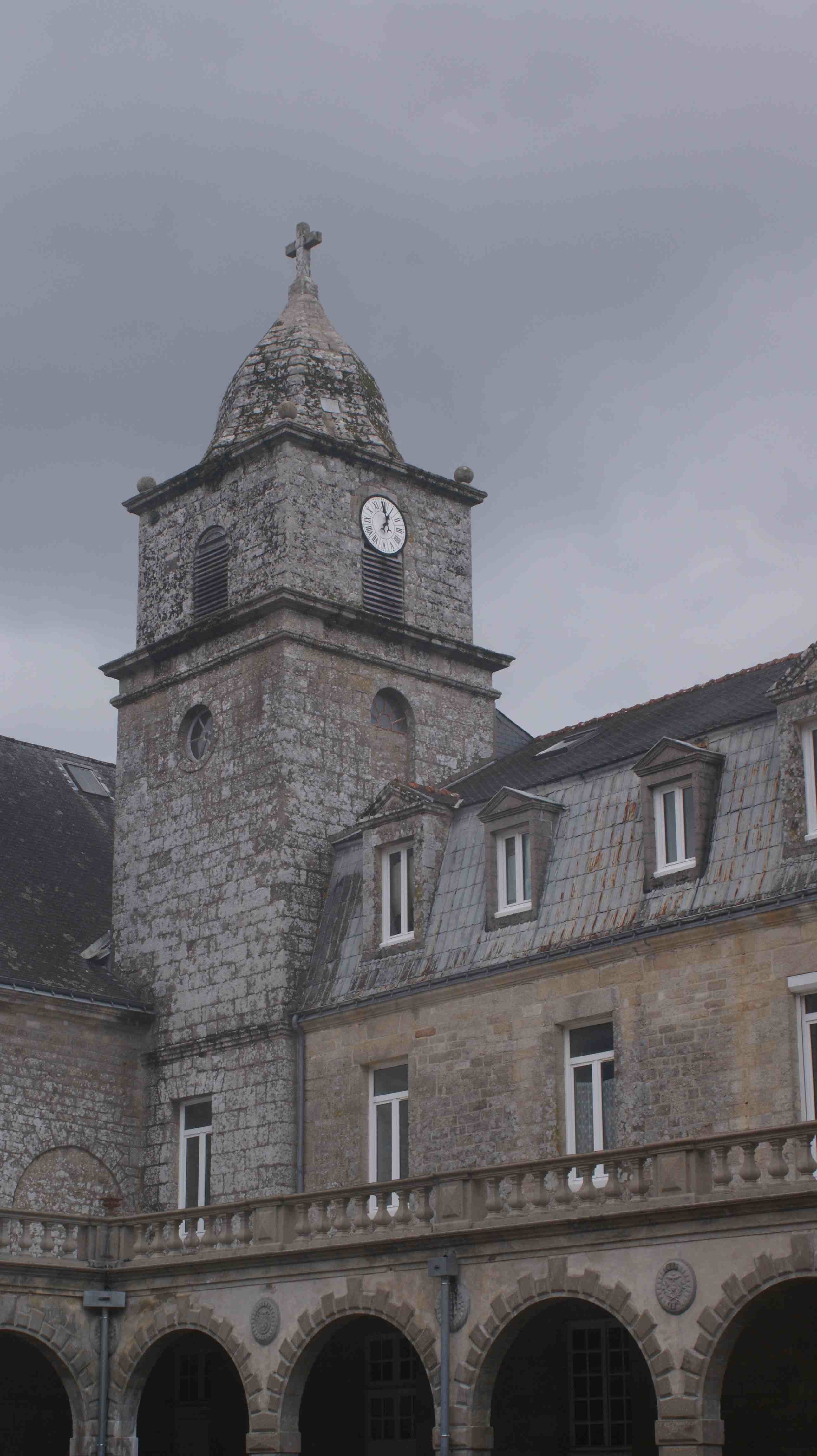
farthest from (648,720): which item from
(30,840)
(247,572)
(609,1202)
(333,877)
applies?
(30,840)

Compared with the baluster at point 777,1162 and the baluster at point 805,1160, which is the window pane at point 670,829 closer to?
the baluster at point 777,1162

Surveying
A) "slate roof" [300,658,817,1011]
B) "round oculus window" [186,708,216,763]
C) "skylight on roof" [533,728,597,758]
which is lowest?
"slate roof" [300,658,817,1011]

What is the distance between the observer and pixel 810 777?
20.5m

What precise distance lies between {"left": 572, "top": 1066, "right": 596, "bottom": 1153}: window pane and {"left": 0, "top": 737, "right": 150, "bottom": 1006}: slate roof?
8.06 meters

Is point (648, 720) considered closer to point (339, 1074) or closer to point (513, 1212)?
point (339, 1074)

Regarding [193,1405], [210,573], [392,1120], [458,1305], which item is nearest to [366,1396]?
[193,1405]

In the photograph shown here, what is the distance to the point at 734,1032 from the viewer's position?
20344 mm

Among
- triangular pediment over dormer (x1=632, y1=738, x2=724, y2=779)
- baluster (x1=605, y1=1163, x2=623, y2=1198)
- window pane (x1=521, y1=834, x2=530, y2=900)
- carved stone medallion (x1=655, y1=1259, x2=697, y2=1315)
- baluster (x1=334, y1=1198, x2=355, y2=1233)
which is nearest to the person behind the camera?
carved stone medallion (x1=655, y1=1259, x2=697, y2=1315)

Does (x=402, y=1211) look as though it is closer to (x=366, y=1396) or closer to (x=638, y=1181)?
(x=638, y=1181)

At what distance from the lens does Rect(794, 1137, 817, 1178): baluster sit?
16656 millimetres

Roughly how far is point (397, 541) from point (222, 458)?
116 inches

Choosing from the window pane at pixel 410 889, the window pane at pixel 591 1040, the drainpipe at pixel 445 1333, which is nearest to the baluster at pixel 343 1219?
the drainpipe at pixel 445 1333

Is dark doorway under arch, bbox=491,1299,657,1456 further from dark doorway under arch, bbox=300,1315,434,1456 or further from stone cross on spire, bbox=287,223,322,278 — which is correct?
stone cross on spire, bbox=287,223,322,278

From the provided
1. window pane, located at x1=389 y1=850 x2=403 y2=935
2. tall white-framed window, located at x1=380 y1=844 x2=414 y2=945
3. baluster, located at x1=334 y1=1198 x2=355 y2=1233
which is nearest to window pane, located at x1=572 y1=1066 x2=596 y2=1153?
baluster, located at x1=334 y1=1198 x2=355 y2=1233
